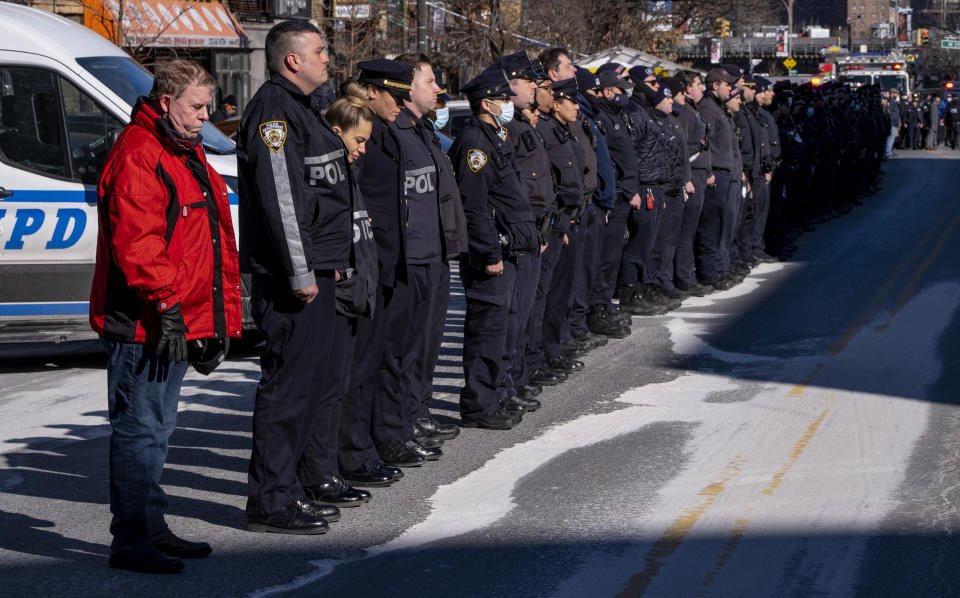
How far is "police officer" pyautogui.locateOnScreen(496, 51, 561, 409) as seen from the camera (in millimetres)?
9031

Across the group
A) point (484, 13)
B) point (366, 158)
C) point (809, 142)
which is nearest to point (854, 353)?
point (366, 158)

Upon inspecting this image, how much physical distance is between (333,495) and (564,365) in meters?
3.95

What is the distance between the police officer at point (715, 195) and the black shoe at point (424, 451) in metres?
7.95

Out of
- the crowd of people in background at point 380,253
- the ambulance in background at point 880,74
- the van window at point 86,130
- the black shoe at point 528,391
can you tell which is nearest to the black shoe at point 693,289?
the crowd of people in background at point 380,253

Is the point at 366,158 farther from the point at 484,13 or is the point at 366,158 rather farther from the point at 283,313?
the point at 484,13

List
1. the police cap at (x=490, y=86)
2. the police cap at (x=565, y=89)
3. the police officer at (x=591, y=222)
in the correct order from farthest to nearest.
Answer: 1. the police officer at (x=591, y=222)
2. the police cap at (x=565, y=89)
3. the police cap at (x=490, y=86)

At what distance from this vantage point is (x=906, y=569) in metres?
5.93

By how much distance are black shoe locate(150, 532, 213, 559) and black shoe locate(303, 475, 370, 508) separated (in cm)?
84

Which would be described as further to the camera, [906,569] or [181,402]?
[181,402]

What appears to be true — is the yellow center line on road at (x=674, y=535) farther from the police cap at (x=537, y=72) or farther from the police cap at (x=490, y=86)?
the police cap at (x=537, y=72)

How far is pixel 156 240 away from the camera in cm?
548

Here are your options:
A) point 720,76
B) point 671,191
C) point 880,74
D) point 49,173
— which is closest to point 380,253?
point 49,173

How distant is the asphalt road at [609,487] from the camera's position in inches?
229

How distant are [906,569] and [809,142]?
1646 centimetres
